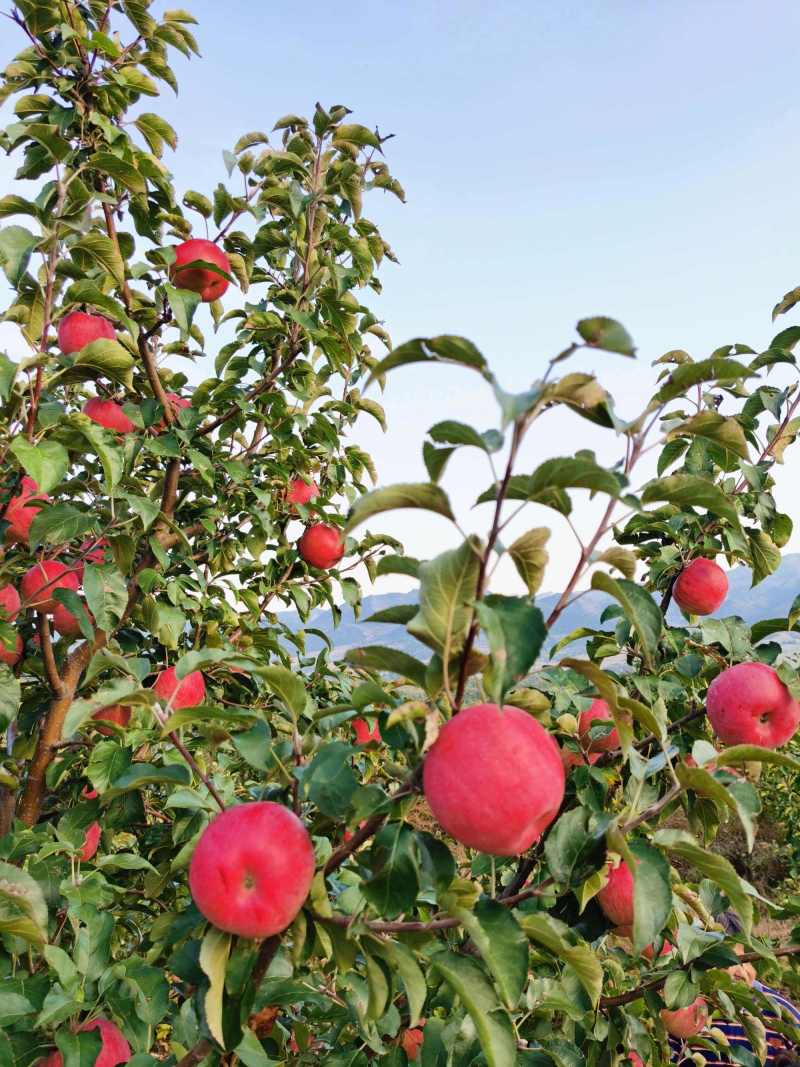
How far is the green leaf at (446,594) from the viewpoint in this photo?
0.90m

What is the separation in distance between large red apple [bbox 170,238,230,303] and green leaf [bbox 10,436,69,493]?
913 mm

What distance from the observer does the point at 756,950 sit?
4.75 ft

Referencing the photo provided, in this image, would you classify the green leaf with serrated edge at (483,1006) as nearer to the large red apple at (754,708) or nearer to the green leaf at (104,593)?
the large red apple at (754,708)

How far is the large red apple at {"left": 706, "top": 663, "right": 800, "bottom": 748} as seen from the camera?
1.52m

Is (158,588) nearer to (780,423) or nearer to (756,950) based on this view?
(756,950)

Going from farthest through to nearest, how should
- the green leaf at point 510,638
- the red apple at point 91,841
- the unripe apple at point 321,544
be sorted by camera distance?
the unripe apple at point 321,544 → the red apple at point 91,841 → the green leaf at point 510,638

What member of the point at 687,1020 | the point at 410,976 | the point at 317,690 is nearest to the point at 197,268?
the point at 317,690

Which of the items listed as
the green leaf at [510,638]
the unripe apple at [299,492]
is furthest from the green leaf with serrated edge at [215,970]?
the unripe apple at [299,492]

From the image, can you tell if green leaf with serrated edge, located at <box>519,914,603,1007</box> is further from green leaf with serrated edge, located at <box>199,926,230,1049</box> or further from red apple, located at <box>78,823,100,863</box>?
red apple, located at <box>78,823,100,863</box>

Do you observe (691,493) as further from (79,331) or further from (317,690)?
(317,690)

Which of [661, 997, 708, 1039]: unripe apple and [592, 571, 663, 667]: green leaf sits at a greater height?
[592, 571, 663, 667]: green leaf

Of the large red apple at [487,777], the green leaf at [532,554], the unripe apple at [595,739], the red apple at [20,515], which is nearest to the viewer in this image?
the large red apple at [487,777]

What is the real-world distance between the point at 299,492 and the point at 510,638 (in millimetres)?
2282

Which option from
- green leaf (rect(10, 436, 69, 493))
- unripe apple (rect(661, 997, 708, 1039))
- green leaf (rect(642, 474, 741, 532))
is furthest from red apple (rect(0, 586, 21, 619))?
unripe apple (rect(661, 997, 708, 1039))
